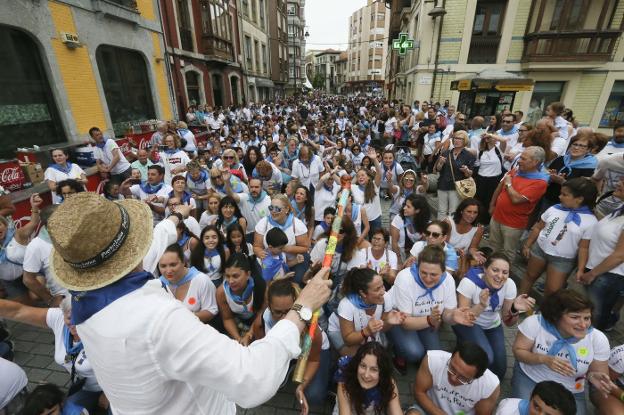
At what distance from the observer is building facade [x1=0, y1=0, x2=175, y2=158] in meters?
7.86

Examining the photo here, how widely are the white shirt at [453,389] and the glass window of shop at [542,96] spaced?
62.8 ft

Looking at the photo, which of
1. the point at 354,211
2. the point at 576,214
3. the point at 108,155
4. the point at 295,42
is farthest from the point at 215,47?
the point at 295,42

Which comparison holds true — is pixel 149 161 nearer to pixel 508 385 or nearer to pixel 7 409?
pixel 7 409

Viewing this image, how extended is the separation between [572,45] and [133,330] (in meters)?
22.4

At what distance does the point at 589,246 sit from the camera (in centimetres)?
349

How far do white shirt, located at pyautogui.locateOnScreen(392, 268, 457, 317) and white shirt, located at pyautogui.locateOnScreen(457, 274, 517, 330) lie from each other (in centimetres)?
20

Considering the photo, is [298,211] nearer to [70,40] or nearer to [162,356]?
[162,356]

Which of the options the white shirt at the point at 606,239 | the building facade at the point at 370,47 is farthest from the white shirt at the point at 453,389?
the building facade at the point at 370,47

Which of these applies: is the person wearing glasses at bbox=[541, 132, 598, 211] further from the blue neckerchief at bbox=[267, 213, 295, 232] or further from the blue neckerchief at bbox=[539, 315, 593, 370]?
the blue neckerchief at bbox=[267, 213, 295, 232]

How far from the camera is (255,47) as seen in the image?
96.5 ft

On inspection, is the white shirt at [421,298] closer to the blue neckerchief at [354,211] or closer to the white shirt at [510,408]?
the white shirt at [510,408]

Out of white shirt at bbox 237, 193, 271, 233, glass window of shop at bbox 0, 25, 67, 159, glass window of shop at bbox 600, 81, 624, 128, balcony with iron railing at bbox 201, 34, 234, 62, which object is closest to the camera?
white shirt at bbox 237, 193, 271, 233

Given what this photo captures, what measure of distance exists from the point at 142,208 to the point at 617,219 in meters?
4.65

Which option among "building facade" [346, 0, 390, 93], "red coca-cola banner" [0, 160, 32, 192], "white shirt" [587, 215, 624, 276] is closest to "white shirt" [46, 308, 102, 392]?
"red coca-cola banner" [0, 160, 32, 192]
